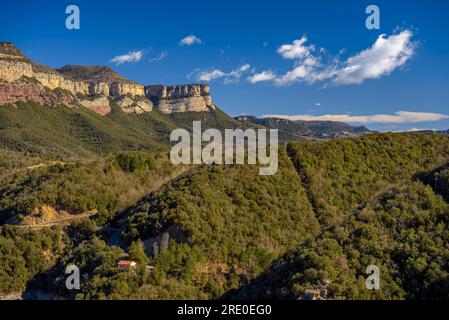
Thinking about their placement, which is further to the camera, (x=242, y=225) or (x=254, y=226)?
(x=254, y=226)

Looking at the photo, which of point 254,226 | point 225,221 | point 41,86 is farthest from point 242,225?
point 41,86

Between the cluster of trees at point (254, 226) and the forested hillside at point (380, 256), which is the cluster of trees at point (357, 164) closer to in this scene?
the cluster of trees at point (254, 226)

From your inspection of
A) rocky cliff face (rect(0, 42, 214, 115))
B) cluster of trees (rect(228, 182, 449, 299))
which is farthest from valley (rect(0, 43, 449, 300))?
rocky cliff face (rect(0, 42, 214, 115))

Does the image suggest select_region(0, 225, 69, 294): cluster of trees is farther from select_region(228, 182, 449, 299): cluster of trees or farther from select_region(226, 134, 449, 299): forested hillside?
select_region(228, 182, 449, 299): cluster of trees

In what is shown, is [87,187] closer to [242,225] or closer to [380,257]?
[242,225]

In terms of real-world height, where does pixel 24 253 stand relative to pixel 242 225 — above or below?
below

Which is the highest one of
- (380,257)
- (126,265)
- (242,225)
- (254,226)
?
(380,257)

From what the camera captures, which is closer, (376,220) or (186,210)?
(376,220)

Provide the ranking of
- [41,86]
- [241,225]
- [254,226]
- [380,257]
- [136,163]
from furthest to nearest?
[41,86] → [136,163] → [254,226] → [241,225] → [380,257]
